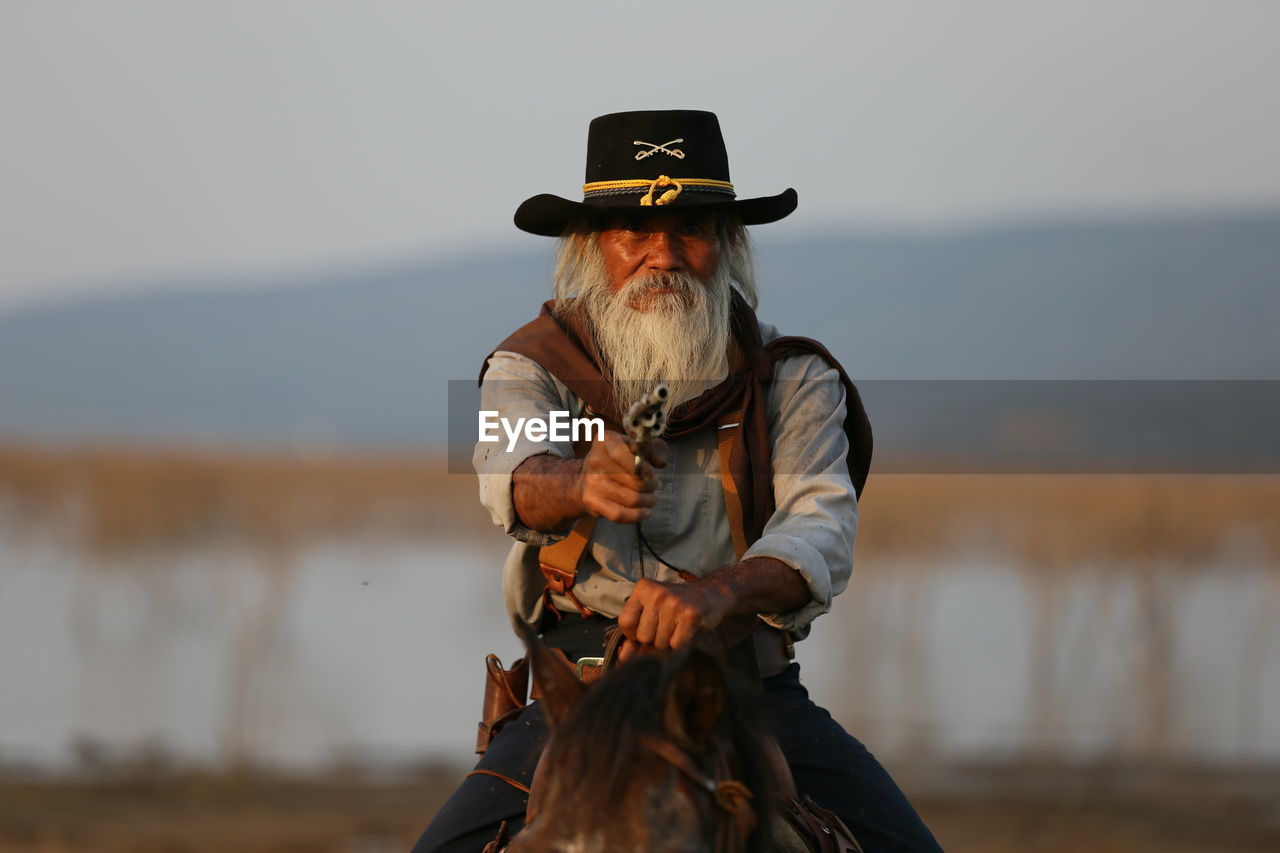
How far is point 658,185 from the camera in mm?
3588

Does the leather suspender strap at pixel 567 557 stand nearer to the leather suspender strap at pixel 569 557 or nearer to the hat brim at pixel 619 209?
the leather suspender strap at pixel 569 557

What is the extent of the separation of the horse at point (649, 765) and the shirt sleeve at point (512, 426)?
2.90 feet

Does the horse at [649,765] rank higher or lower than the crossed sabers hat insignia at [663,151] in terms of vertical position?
lower

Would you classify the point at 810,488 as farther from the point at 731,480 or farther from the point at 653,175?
the point at 653,175

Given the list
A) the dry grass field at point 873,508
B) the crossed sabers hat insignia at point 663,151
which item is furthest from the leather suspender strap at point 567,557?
the dry grass field at point 873,508

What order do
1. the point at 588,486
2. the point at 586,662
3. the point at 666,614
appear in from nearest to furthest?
1. the point at 666,614
2. the point at 588,486
3. the point at 586,662

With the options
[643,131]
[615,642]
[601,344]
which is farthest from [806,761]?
[643,131]

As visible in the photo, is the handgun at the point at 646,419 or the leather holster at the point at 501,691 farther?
the leather holster at the point at 501,691

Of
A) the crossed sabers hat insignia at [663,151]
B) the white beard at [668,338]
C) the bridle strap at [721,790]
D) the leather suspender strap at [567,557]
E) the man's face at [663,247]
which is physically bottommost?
Answer: the bridle strap at [721,790]

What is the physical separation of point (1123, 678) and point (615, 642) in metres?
19.5

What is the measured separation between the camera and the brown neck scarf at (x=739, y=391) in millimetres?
3402

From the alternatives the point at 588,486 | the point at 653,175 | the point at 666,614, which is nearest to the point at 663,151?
the point at 653,175

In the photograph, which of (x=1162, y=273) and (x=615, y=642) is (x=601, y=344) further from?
(x=1162, y=273)

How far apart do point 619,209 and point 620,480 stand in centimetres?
109
